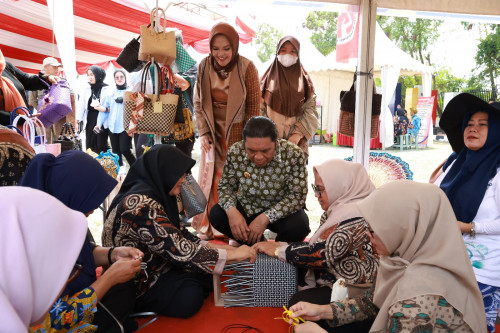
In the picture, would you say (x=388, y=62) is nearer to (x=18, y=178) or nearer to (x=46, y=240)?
(x=18, y=178)

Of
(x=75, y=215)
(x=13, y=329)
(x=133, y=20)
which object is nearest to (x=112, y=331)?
(x=75, y=215)

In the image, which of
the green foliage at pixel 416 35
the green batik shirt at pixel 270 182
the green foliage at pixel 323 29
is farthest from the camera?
the green foliage at pixel 323 29

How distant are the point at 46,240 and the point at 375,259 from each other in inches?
60.1

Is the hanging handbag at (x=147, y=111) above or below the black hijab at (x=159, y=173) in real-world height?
above

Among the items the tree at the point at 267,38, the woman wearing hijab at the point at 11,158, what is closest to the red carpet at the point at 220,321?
the woman wearing hijab at the point at 11,158

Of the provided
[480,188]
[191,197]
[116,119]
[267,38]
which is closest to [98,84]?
[116,119]

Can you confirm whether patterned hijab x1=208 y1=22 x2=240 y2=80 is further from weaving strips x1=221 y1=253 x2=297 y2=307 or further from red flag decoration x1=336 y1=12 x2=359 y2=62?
weaving strips x1=221 y1=253 x2=297 y2=307

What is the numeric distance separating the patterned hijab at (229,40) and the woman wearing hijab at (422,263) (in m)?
2.13

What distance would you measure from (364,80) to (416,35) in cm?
692

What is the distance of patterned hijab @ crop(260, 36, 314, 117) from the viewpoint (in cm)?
355

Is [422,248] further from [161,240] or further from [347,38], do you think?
[347,38]

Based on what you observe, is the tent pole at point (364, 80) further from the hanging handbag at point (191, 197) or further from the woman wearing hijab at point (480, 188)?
the hanging handbag at point (191, 197)

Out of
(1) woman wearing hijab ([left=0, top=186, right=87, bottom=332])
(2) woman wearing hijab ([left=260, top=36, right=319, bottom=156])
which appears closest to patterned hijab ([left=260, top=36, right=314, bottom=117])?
(2) woman wearing hijab ([left=260, top=36, right=319, bottom=156])

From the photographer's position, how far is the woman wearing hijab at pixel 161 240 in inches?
80.4
